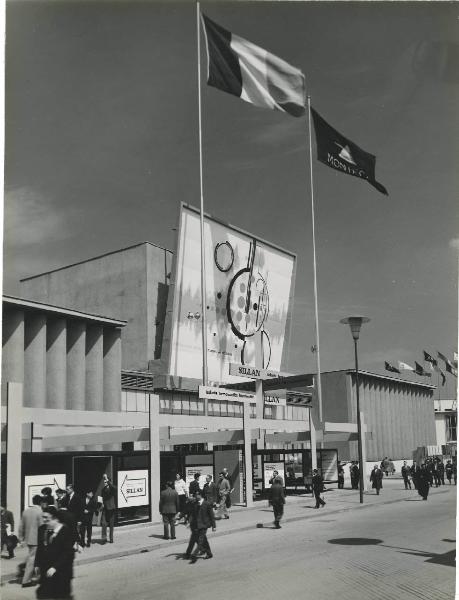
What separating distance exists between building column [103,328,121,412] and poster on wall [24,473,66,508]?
77.6 ft

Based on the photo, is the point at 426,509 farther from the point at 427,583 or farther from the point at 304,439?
the point at 427,583

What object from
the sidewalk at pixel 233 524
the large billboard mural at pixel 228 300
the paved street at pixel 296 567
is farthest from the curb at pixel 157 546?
the large billboard mural at pixel 228 300

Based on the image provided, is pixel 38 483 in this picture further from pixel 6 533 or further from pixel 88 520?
pixel 6 533

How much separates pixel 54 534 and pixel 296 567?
22.4 feet

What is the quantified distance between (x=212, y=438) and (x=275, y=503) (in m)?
7.69

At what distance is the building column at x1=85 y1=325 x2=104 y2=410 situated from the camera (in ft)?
141

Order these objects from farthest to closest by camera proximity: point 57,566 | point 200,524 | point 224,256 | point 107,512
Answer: point 224,256 → point 107,512 → point 200,524 → point 57,566

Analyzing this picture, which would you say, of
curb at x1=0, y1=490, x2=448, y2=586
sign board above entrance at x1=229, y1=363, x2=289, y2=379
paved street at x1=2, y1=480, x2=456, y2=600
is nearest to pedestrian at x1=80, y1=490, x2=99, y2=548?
curb at x1=0, y1=490, x2=448, y2=586

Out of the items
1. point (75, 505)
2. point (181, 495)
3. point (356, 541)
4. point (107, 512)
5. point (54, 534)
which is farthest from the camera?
point (181, 495)

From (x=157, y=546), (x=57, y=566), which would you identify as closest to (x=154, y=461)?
(x=157, y=546)

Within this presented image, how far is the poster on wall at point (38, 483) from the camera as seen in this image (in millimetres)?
18984

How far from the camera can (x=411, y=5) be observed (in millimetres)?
13055

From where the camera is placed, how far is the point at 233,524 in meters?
22.6

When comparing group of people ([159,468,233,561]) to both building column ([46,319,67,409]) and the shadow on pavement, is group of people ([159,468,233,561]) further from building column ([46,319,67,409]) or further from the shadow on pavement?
building column ([46,319,67,409])
